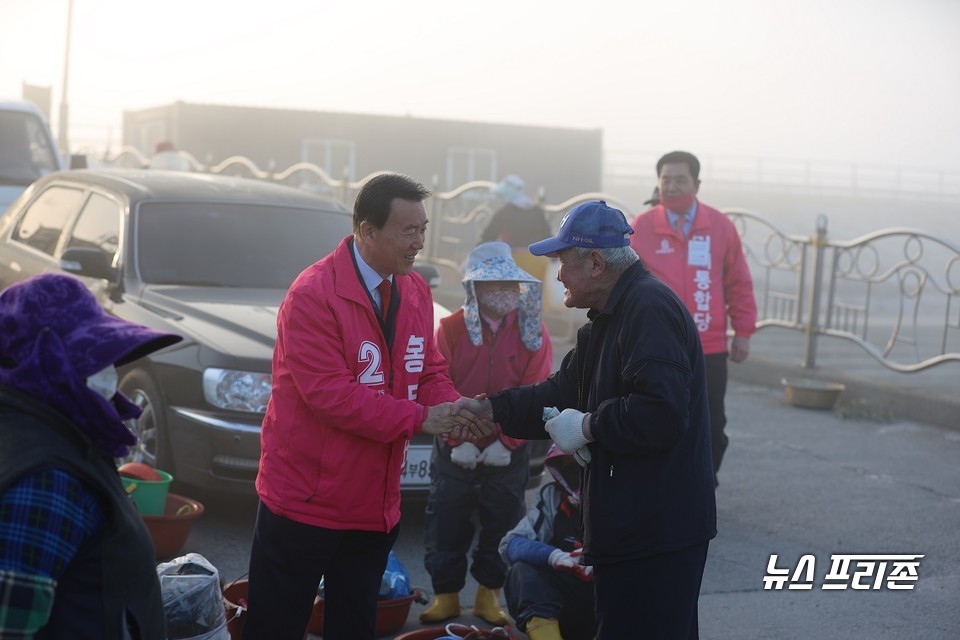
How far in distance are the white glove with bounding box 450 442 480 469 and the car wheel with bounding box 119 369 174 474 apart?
1.82 metres

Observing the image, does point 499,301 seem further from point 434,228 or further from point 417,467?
point 434,228

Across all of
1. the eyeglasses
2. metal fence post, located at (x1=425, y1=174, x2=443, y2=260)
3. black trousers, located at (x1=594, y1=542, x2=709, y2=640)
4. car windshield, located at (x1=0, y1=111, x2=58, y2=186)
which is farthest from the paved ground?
car windshield, located at (x1=0, y1=111, x2=58, y2=186)

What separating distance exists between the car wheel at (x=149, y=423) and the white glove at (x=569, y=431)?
130 inches

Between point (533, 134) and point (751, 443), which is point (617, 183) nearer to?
point (533, 134)

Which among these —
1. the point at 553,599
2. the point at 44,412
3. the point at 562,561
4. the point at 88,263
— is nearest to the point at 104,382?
the point at 44,412

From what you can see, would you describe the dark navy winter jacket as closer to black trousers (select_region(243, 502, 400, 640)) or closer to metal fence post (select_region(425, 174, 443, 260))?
black trousers (select_region(243, 502, 400, 640))

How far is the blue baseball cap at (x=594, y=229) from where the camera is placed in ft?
11.8

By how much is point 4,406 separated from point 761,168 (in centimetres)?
6129

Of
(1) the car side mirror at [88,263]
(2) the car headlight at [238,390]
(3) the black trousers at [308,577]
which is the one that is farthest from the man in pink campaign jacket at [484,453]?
(1) the car side mirror at [88,263]

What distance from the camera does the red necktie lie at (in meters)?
3.81

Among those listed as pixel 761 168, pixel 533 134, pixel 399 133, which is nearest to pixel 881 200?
pixel 761 168

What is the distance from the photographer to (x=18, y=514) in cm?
225

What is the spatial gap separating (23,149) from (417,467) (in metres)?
9.03

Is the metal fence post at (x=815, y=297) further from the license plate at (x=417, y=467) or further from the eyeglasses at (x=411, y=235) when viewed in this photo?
the eyeglasses at (x=411, y=235)
